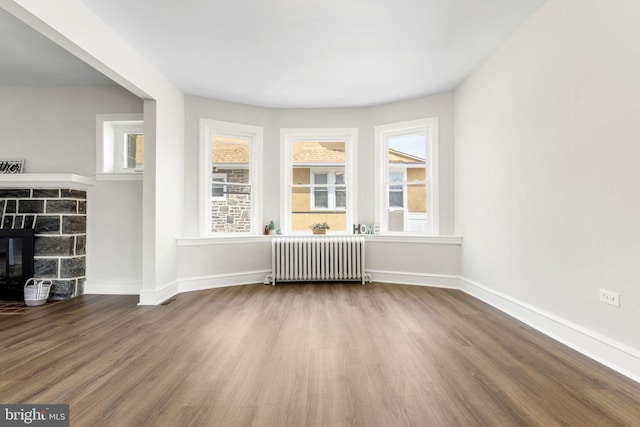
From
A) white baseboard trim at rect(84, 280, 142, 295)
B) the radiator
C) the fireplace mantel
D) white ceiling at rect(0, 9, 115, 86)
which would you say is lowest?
white baseboard trim at rect(84, 280, 142, 295)

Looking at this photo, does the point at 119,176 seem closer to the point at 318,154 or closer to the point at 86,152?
the point at 86,152

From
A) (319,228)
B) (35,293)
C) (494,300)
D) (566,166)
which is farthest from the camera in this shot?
(319,228)

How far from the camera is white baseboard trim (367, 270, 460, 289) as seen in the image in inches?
179

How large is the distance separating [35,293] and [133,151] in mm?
2107

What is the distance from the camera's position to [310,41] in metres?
3.22

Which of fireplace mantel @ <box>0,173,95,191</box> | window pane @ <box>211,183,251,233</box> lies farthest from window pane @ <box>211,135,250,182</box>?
fireplace mantel @ <box>0,173,95,191</box>

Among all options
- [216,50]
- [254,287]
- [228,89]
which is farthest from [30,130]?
[254,287]

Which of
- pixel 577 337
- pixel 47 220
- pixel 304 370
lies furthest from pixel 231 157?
pixel 577 337

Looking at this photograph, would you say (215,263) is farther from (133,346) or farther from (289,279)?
(133,346)

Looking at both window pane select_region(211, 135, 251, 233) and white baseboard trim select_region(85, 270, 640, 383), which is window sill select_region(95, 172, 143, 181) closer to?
window pane select_region(211, 135, 251, 233)

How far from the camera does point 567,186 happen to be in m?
2.54

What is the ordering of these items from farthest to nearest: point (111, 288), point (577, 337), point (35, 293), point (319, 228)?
point (319, 228) < point (111, 288) < point (35, 293) < point (577, 337)

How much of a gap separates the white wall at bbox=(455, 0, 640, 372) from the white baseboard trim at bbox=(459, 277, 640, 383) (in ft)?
0.06

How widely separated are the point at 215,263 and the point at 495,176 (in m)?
3.84
